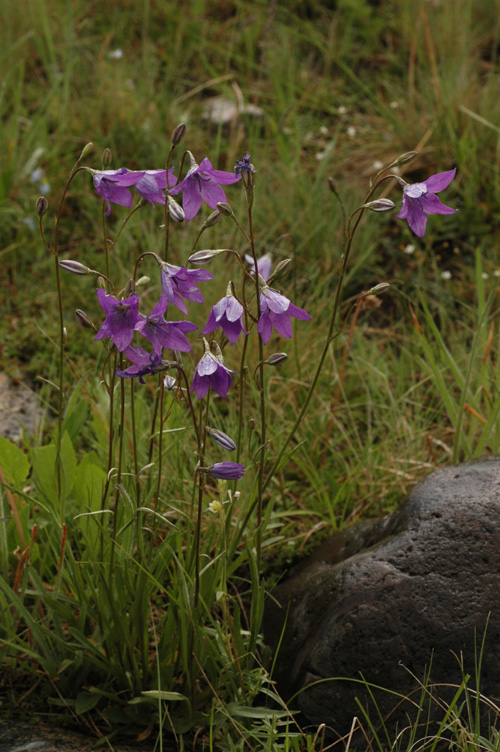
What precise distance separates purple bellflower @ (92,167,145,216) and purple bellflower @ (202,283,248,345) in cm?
29

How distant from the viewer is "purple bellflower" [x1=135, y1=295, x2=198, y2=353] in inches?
60.3

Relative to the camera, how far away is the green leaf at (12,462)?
91.2 inches

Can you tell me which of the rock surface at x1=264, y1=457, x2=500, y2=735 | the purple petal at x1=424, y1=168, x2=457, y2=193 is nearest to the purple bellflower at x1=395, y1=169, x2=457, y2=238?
the purple petal at x1=424, y1=168, x2=457, y2=193

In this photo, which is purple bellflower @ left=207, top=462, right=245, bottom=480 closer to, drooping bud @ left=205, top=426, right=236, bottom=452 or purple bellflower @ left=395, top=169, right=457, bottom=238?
drooping bud @ left=205, top=426, right=236, bottom=452

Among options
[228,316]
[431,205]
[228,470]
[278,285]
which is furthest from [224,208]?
[278,285]

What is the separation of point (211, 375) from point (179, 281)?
0.20 meters

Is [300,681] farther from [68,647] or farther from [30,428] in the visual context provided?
[30,428]

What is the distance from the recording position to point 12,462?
2322 mm

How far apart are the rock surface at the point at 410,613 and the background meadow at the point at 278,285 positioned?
0.54ft

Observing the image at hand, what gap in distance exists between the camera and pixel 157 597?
2.40 m

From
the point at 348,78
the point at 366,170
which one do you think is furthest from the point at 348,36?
the point at 366,170

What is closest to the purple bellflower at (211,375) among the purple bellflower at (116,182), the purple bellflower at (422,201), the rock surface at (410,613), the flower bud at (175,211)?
the flower bud at (175,211)

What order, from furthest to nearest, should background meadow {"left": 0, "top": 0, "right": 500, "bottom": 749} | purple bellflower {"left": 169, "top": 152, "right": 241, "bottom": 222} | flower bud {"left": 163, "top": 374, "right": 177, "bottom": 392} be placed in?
background meadow {"left": 0, "top": 0, "right": 500, "bottom": 749} < flower bud {"left": 163, "top": 374, "right": 177, "bottom": 392} < purple bellflower {"left": 169, "top": 152, "right": 241, "bottom": 222}

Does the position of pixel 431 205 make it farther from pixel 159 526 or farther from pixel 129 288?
pixel 159 526
